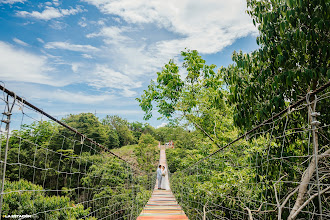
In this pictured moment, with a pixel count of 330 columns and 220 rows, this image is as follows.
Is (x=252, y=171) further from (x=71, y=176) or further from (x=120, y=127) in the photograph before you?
(x=120, y=127)

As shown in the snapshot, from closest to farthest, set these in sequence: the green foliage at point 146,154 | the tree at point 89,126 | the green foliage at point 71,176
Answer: the green foliage at point 71,176, the green foliage at point 146,154, the tree at point 89,126

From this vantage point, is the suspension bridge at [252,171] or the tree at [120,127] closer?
the suspension bridge at [252,171]

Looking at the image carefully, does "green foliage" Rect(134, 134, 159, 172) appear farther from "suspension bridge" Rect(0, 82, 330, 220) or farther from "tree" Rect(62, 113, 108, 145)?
"suspension bridge" Rect(0, 82, 330, 220)

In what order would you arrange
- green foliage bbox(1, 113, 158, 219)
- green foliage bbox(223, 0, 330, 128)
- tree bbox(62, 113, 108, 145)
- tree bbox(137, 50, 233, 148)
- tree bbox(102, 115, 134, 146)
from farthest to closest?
tree bbox(102, 115, 134, 146) < tree bbox(62, 113, 108, 145) < green foliage bbox(1, 113, 158, 219) < tree bbox(137, 50, 233, 148) < green foliage bbox(223, 0, 330, 128)

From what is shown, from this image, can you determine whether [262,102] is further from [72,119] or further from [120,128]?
[120,128]

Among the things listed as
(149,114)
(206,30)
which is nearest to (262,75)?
(149,114)

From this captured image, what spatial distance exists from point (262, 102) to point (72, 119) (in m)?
24.2

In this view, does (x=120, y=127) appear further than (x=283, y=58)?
Yes

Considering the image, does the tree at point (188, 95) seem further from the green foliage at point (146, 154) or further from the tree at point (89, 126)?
the tree at point (89, 126)

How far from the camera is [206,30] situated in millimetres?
7758

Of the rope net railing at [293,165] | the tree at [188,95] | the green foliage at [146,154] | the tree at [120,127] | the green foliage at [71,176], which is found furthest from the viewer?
the tree at [120,127]

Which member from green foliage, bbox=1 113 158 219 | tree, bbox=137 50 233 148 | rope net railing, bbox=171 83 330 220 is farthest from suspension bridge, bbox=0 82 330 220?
tree, bbox=137 50 233 148

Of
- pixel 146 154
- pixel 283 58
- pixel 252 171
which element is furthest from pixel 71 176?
pixel 283 58

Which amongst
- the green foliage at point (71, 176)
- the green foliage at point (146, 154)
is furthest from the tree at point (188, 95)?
the green foliage at point (146, 154)
